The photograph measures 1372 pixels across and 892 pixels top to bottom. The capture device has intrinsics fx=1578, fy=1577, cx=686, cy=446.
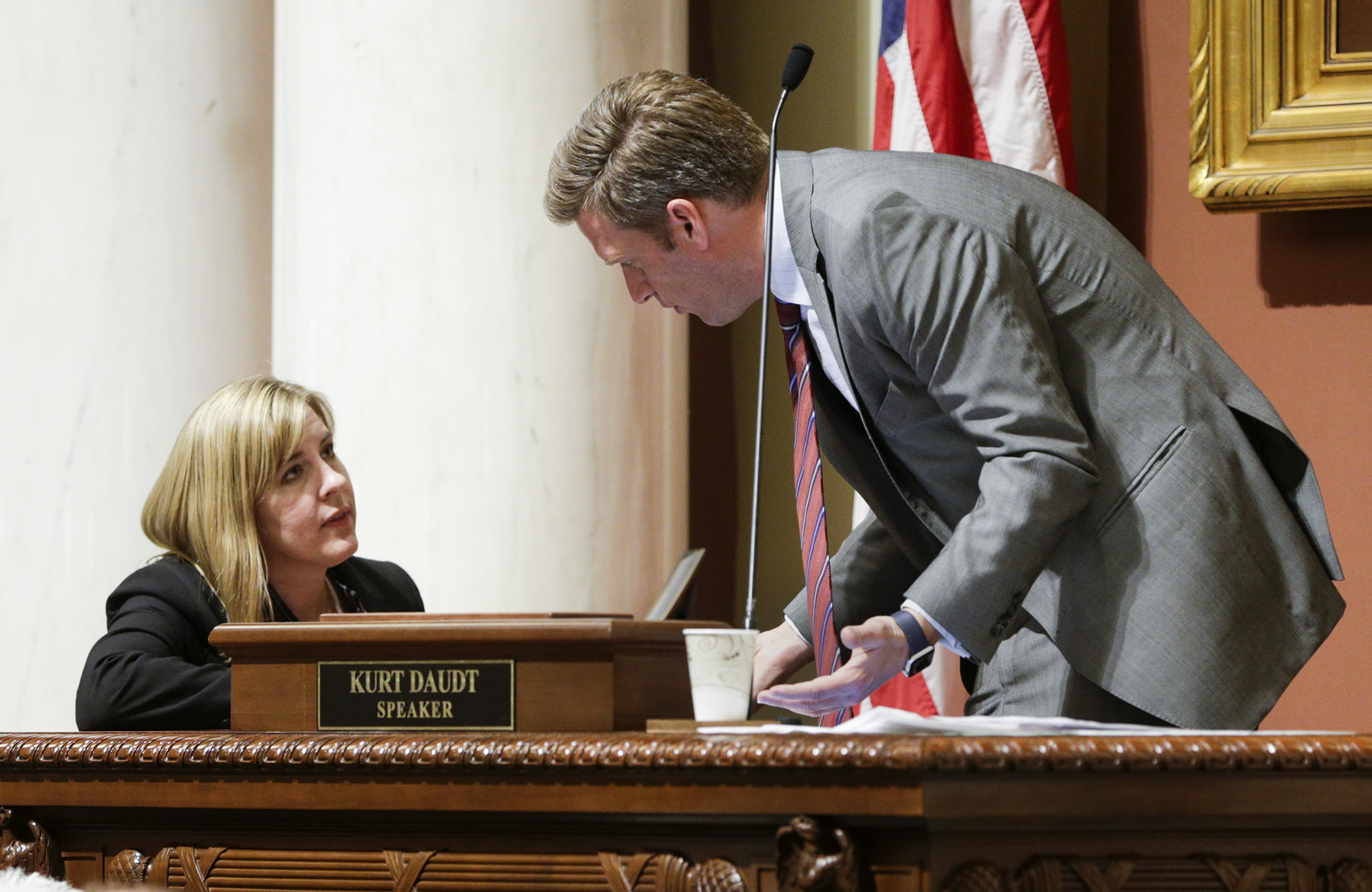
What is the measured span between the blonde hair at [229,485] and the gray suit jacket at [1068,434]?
945mm

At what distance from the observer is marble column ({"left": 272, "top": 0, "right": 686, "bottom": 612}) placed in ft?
9.08

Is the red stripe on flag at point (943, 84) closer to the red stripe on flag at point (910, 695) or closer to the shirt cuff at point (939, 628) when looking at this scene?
the red stripe on flag at point (910, 695)

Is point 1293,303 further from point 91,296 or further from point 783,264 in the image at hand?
point 91,296

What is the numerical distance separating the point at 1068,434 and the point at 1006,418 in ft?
0.22

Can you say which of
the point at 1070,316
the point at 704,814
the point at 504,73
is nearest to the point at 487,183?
the point at 504,73

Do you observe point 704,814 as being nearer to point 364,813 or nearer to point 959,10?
point 364,813

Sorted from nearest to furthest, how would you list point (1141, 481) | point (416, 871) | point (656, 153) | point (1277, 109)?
point (416, 871)
point (1141, 481)
point (656, 153)
point (1277, 109)

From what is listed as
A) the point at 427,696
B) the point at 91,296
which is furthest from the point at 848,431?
the point at 91,296

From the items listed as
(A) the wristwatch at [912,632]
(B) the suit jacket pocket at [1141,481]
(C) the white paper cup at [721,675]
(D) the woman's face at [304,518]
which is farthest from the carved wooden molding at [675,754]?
(D) the woman's face at [304,518]

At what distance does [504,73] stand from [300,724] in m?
1.66

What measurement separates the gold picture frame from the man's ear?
1209 mm

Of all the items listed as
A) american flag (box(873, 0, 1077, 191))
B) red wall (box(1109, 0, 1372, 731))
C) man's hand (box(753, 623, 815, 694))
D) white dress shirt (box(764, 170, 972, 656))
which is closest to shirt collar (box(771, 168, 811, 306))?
white dress shirt (box(764, 170, 972, 656))

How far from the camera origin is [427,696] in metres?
1.38

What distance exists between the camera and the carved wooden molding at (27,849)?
141cm
